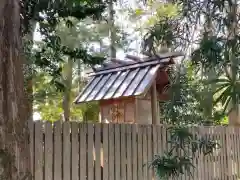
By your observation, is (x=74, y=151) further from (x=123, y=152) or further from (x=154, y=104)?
(x=154, y=104)

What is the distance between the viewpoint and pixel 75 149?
412 centimetres

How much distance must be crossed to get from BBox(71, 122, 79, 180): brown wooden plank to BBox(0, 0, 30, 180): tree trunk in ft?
5.08

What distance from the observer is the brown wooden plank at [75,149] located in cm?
406

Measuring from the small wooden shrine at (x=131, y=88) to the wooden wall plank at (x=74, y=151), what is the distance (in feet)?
6.68

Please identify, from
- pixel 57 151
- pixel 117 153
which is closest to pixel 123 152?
pixel 117 153

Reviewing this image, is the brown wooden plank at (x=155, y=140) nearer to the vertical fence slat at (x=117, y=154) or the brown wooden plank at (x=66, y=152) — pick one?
the vertical fence slat at (x=117, y=154)

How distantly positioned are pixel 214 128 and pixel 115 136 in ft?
8.59

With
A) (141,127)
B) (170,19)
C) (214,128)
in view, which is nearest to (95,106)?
(214,128)

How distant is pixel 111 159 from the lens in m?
4.54

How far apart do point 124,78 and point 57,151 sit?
3.08m

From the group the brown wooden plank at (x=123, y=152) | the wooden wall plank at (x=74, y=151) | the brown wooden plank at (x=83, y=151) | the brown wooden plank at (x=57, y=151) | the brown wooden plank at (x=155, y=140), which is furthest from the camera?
the brown wooden plank at (x=155, y=140)

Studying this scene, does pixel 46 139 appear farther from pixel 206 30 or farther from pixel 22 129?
pixel 206 30

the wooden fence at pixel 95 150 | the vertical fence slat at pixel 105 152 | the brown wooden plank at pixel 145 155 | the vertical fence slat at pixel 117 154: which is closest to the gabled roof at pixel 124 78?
the brown wooden plank at pixel 145 155

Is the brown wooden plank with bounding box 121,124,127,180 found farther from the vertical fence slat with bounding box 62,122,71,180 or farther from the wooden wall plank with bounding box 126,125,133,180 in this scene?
the vertical fence slat with bounding box 62,122,71,180
